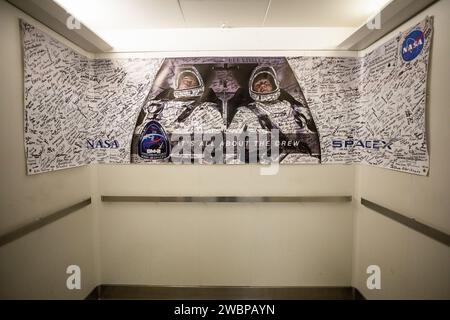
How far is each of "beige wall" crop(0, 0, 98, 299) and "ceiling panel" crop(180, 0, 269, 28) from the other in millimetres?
1104

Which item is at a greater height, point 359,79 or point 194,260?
point 359,79

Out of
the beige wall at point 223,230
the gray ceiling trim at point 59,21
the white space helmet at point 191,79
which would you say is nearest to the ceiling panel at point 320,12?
the beige wall at point 223,230

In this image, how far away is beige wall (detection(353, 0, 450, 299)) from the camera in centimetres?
128

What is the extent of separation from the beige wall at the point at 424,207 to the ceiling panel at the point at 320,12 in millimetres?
337

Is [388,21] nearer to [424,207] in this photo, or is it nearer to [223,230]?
[424,207]

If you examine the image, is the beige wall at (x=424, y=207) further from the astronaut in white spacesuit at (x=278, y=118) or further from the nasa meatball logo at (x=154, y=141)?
the nasa meatball logo at (x=154, y=141)

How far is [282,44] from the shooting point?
2.10 meters

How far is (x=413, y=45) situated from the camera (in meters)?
1.49

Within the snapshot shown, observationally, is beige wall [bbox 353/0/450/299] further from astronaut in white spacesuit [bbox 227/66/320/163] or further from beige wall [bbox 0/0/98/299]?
beige wall [bbox 0/0/98/299]

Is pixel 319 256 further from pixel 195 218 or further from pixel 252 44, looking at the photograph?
pixel 252 44
